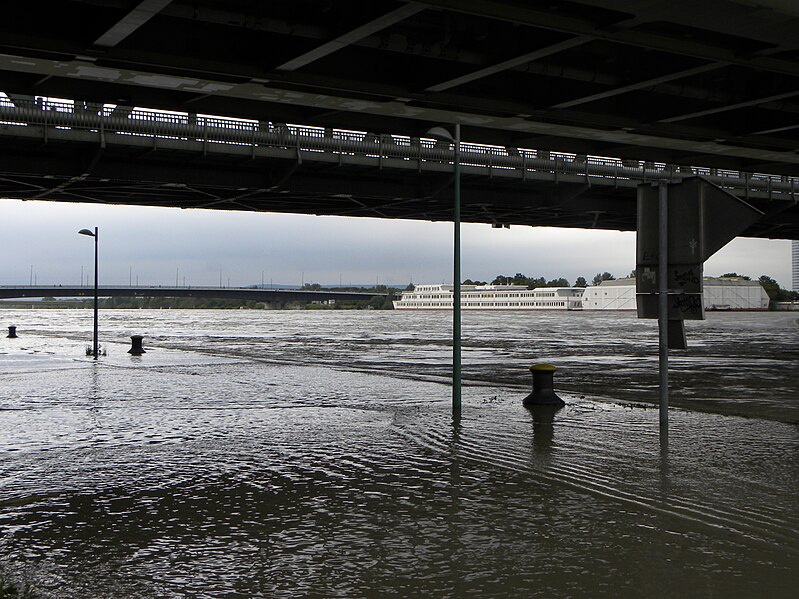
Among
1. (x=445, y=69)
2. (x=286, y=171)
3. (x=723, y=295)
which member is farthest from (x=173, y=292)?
(x=445, y=69)

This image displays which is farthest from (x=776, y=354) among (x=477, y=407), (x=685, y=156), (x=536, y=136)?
(x=477, y=407)

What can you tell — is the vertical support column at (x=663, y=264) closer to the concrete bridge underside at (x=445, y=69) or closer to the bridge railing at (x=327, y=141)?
the concrete bridge underside at (x=445, y=69)

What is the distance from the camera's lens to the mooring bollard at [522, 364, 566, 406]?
15.5 metres

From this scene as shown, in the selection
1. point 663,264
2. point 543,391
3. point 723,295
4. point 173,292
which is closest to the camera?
point 663,264

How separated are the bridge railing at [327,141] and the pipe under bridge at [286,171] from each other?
0.15ft

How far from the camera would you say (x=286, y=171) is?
33.3m

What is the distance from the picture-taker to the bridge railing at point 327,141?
90.5 ft

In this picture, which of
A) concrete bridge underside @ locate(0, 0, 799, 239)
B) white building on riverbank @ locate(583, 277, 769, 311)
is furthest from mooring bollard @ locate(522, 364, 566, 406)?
white building on riverbank @ locate(583, 277, 769, 311)

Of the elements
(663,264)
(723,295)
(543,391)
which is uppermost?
(663,264)

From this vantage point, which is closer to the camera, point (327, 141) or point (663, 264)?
point (663, 264)

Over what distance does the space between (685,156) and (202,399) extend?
1707 cm

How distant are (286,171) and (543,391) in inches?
796

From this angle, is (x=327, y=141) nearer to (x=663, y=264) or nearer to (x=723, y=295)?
(x=663, y=264)

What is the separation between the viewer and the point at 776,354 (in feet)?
108
